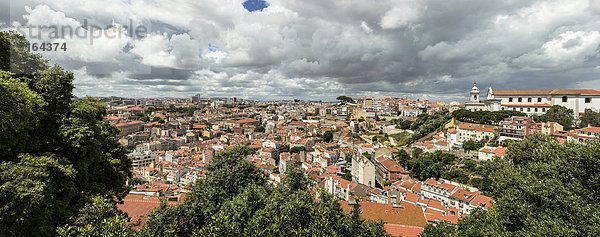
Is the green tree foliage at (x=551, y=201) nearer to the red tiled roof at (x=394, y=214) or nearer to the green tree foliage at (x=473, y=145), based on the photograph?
the red tiled roof at (x=394, y=214)

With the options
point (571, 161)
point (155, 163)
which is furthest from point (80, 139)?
point (155, 163)

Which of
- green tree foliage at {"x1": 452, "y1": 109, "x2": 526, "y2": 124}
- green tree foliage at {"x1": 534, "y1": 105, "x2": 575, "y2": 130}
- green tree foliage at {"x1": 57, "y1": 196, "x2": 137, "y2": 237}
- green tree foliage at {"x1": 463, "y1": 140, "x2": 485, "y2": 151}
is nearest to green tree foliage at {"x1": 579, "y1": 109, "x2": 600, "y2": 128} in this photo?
green tree foliage at {"x1": 534, "y1": 105, "x2": 575, "y2": 130}

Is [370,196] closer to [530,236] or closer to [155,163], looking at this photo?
[530,236]

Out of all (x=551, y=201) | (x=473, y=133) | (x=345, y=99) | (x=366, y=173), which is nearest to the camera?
(x=551, y=201)

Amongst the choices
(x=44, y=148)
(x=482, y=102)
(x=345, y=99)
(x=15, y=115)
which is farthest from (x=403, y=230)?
(x=345, y=99)

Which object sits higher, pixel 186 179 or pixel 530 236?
pixel 530 236

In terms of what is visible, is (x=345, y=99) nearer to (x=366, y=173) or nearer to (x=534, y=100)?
(x=534, y=100)
